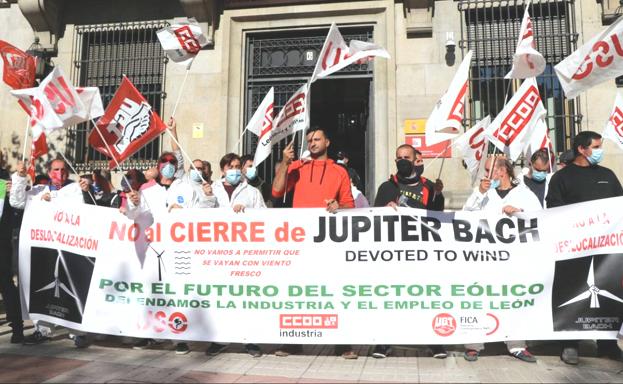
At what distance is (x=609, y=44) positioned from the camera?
16.8 feet

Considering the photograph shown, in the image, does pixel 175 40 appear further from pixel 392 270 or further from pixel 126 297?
pixel 392 270

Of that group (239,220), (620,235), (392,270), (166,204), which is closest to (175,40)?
(166,204)

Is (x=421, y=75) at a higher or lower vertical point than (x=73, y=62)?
lower

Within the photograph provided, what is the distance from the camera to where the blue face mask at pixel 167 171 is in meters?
5.55

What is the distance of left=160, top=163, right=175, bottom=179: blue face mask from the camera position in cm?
555

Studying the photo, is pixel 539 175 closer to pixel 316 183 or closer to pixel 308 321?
pixel 316 183

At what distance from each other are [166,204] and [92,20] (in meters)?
6.83

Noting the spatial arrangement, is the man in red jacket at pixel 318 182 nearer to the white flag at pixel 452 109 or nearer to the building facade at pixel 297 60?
the white flag at pixel 452 109

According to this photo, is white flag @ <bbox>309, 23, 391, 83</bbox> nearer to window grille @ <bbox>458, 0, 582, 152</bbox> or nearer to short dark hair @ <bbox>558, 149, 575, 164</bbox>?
short dark hair @ <bbox>558, 149, 575, 164</bbox>

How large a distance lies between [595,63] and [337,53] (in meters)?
2.86

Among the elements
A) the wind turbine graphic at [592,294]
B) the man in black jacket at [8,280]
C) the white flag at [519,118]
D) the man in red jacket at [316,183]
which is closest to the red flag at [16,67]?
the man in black jacket at [8,280]

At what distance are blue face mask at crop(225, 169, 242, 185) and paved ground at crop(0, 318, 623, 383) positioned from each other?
70.1 inches

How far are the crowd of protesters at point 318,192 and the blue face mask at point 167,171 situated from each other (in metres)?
0.01

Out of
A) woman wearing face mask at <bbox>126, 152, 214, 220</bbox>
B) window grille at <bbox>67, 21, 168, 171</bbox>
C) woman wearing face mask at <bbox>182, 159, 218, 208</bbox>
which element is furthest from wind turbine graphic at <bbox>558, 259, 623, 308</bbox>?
window grille at <bbox>67, 21, 168, 171</bbox>
